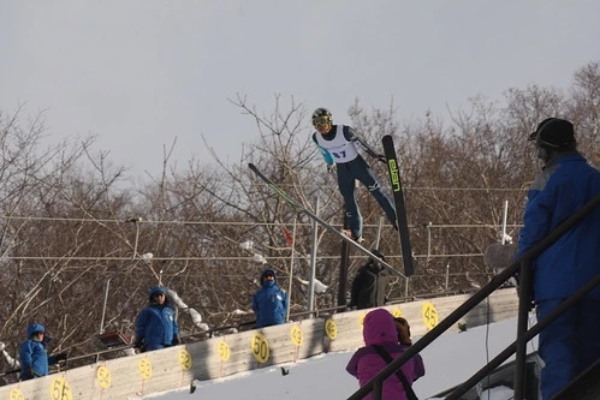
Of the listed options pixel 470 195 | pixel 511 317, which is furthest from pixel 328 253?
pixel 511 317

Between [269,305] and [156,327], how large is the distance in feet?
6.32

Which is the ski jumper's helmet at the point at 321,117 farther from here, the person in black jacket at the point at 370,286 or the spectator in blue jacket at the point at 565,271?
the spectator in blue jacket at the point at 565,271

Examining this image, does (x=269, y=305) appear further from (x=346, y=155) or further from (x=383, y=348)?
(x=383, y=348)

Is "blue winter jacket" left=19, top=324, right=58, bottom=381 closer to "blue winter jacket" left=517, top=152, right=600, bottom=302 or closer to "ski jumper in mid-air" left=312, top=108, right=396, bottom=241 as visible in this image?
"ski jumper in mid-air" left=312, top=108, right=396, bottom=241

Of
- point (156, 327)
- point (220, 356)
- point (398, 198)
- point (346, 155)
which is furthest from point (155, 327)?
point (398, 198)

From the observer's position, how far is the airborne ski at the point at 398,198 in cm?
1634

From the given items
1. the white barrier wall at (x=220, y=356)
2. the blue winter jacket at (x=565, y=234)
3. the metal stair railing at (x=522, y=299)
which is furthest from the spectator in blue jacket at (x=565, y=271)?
the white barrier wall at (x=220, y=356)

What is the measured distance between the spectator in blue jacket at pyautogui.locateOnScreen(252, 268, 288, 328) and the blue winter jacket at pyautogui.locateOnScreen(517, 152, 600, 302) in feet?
40.8

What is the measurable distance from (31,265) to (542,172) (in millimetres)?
31858

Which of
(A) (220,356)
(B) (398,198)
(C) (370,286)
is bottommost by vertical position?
(A) (220,356)

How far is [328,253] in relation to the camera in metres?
38.8

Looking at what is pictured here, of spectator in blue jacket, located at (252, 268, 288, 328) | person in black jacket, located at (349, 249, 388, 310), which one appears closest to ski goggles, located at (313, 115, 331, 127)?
spectator in blue jacket, located at (252, 268, 288, 328)

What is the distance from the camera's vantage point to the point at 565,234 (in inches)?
207

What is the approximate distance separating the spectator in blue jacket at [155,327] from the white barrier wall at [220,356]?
34cm
